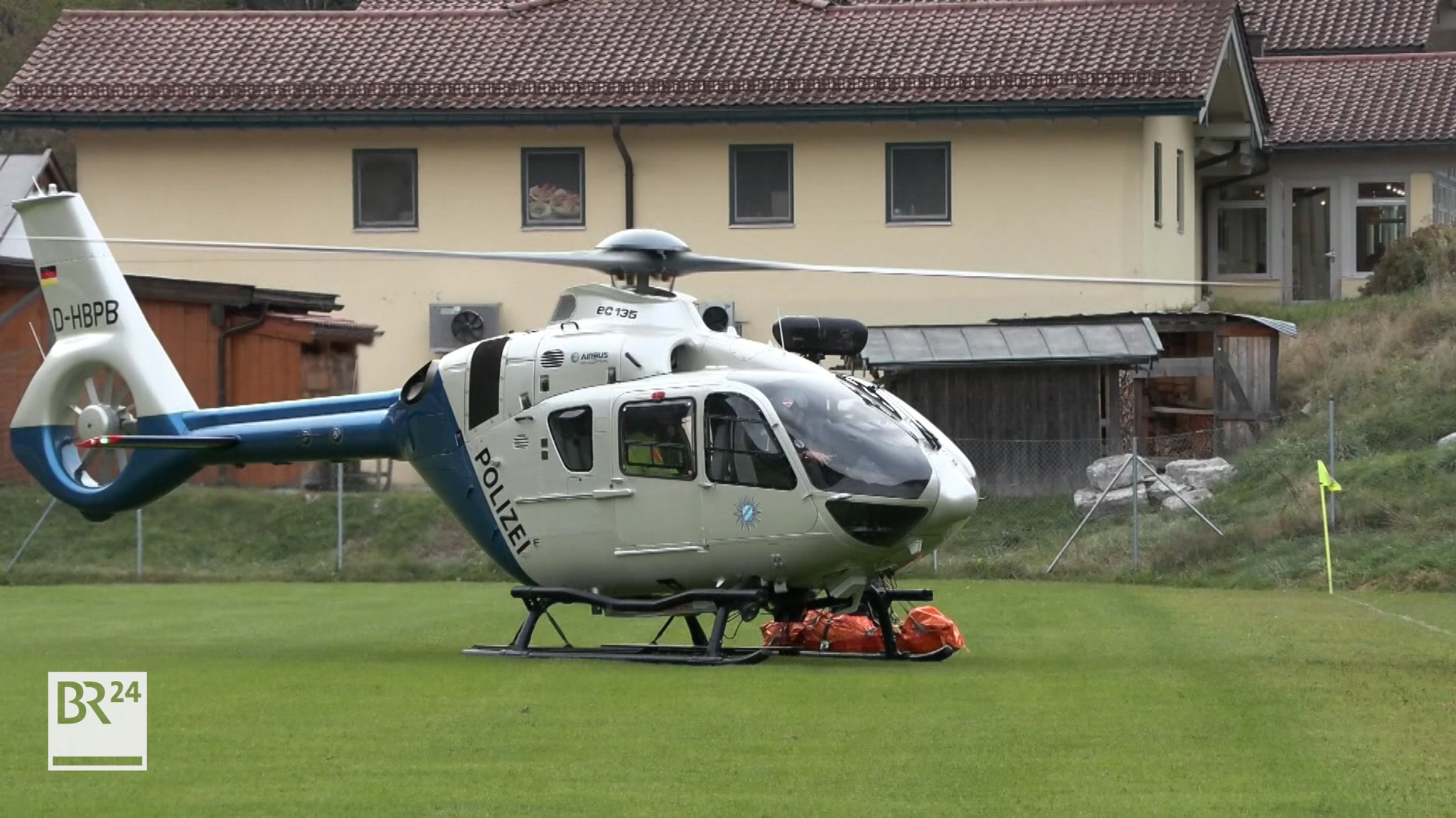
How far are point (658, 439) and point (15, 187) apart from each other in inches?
1127

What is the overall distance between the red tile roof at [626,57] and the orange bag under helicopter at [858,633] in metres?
17.6

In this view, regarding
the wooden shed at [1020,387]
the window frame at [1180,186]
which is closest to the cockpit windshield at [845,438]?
the wooden shed at [1020,387]

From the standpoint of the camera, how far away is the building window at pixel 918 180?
34.6 m

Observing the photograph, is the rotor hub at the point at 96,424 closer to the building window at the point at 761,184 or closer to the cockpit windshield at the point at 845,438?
the cockpit windshield at the point at 845,438

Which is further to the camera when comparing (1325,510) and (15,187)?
(15,187)

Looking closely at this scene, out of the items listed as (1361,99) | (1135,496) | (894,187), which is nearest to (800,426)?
(1135,496)

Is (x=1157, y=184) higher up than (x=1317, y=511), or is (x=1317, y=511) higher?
(x=1157, y=184)

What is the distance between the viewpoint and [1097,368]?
1172 inches

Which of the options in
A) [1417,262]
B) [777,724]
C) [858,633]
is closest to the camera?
[777,724]

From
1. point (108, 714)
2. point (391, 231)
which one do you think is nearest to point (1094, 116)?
point (391, 231)

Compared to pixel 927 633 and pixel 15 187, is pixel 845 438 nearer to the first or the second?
pixel 927 633

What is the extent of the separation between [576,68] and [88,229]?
17079mm

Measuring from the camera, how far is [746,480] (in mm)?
16359

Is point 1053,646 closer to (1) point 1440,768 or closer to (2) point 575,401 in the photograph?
(2) point 575,401
